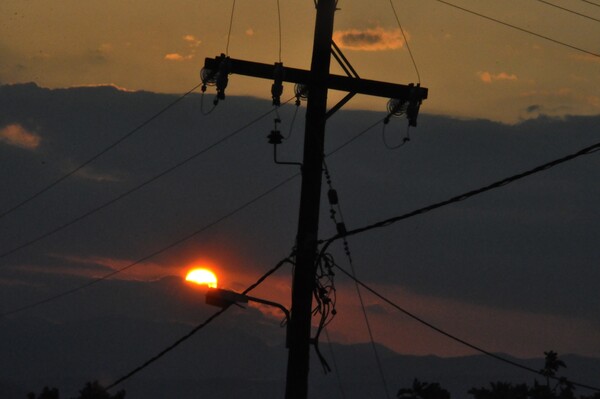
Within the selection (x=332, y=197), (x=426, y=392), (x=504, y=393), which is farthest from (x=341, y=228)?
(x=504, y=393)

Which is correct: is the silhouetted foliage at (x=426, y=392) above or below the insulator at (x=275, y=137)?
above

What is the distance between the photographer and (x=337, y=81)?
20.1 meters

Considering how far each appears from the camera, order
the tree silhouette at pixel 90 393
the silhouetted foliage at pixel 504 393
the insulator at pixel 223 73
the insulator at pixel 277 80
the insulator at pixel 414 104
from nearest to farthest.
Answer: the insulator at pixel 277 80, the insulator at pixel 223 73, the insulator at pixel 414 104, the tree silhouette at pixel 90 393, the silhouetted foliage at pixel 504 393

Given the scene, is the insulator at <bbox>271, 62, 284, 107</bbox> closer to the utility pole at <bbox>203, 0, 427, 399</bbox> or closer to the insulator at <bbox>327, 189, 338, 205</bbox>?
the utility pole at <bbox>203, 0, 427, 399</bbox>

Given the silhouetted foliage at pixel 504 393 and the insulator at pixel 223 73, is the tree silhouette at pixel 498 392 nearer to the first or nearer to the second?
the silhouetted foliage at pixel 504 393

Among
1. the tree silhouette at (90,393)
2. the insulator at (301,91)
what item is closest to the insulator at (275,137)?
the insulator at (301,91)

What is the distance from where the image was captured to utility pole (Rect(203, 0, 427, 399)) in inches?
753

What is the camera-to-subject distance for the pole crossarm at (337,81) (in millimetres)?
20094

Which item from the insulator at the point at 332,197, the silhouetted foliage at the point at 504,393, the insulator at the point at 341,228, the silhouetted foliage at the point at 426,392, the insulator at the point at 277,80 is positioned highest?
the silhouetted foliage at the point at 504,393

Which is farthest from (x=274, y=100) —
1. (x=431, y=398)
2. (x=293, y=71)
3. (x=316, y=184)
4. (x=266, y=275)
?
(x=431, y=398)

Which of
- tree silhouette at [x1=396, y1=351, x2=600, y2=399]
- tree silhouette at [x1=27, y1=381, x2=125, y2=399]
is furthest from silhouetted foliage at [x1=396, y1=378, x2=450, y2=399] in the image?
tree silhouette at [x1=27, y1=381, x2=125, y2=399]

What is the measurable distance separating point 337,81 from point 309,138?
1.31 m

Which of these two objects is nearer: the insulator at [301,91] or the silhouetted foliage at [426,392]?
the insulator at [301,91]

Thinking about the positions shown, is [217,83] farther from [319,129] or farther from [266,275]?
[266,275]
